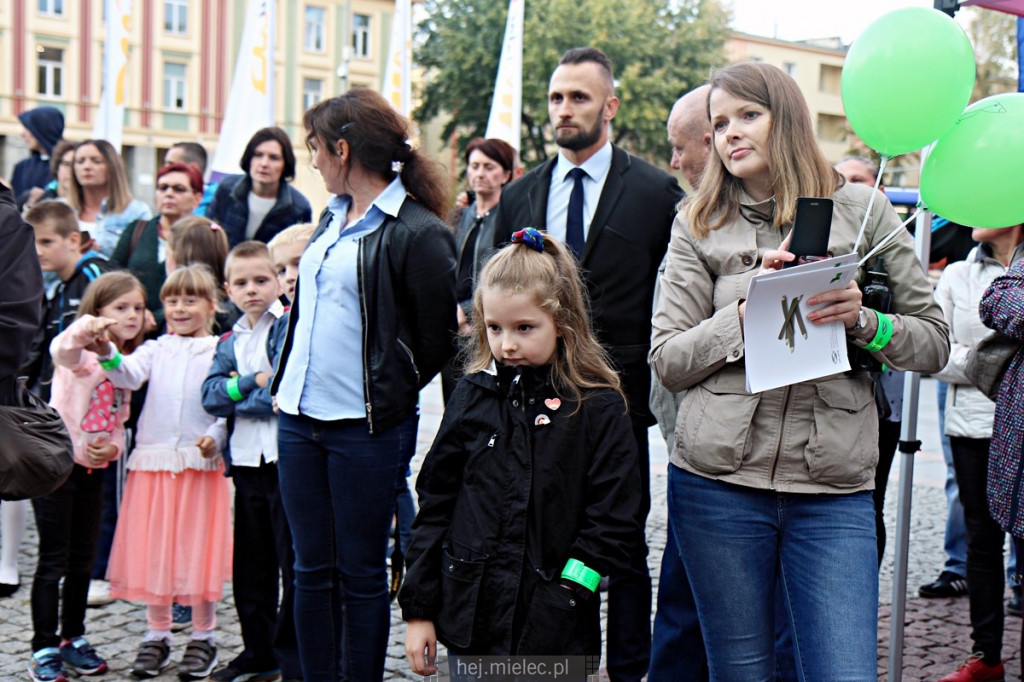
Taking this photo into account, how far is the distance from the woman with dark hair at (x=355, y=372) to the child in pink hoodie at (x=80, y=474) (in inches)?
40.2

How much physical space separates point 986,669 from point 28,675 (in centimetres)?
392

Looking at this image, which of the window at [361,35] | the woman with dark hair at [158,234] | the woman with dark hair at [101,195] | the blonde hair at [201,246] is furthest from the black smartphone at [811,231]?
the window at [361,35]

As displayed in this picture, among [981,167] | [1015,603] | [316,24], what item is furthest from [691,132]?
[316,24]

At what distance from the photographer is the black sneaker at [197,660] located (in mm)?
4652

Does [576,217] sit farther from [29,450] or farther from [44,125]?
[44,125]

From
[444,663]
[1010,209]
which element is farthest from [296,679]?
[1010,209]

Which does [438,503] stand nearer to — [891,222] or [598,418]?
[598,418]

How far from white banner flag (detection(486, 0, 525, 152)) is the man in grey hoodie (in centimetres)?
367

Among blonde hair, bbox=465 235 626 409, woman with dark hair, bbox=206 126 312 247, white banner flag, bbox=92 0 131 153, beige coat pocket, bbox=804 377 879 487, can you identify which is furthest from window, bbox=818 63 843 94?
beige coat pocket, bbox=804 377 879 487

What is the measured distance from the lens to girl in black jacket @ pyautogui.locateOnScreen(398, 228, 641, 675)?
10.0ft

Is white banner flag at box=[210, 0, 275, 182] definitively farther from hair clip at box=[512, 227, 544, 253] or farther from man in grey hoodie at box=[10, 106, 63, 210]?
hair clip at box=[512, 227, 544, 253]

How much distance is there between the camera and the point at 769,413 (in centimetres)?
289

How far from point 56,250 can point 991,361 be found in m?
4.07

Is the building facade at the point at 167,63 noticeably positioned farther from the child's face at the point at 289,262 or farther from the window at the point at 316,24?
the child's face at the point at 289,262
